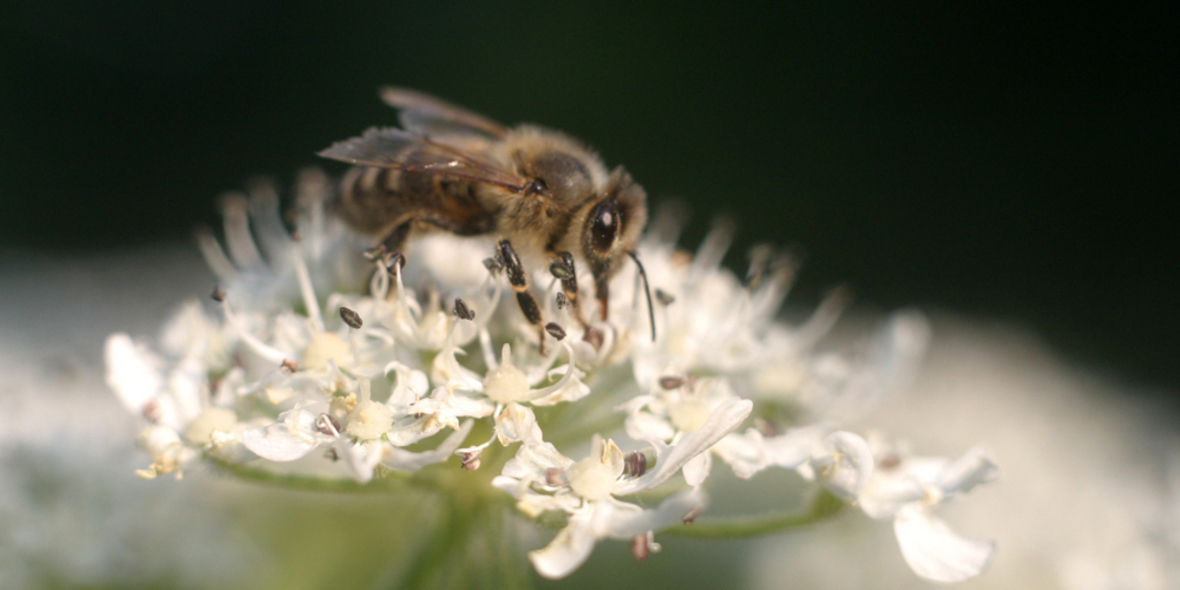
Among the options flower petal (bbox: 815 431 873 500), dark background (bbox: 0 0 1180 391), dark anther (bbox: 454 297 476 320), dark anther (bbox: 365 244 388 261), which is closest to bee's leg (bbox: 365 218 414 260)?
dark anther (bbox: 365 244 388 261)

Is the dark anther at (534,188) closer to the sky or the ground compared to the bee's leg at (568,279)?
closer to the sky

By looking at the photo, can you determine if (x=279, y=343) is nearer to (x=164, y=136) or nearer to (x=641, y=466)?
(x=641, y=466)

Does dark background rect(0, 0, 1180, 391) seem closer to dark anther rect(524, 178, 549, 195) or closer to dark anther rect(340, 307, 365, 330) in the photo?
dark anther rect(524, 178, 549, 195)

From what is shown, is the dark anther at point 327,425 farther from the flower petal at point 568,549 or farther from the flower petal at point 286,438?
the flower petal at point 568,549

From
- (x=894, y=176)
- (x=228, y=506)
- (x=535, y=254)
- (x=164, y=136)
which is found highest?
(x=894, y=176)

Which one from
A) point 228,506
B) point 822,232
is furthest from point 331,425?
point 822,232

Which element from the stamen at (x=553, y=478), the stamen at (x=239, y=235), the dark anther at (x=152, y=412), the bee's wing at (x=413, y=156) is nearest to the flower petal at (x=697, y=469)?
the stamen at (x=553, y=478)
